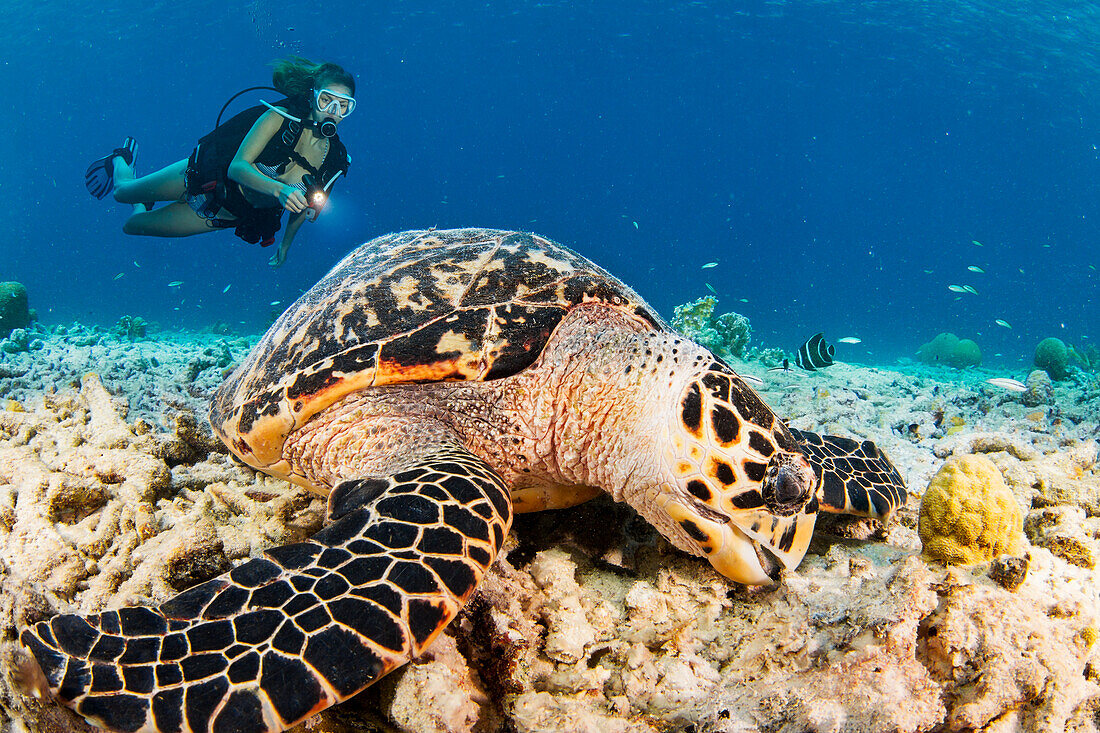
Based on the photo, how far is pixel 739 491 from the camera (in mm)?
1701

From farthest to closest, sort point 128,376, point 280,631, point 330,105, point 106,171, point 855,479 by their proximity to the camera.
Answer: point 106,171, point 330,105, point 128,376, point 855,479, point 280,631

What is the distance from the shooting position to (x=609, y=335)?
2213 millimetres

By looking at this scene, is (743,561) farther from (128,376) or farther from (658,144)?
(658,144)

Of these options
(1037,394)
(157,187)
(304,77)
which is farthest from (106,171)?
(1037,394)

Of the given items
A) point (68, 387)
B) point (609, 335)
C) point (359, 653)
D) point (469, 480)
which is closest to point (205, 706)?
point (359, 653)

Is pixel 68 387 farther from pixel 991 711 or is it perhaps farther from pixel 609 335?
pixel 991 711

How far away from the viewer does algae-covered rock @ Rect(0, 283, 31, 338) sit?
10703 mm

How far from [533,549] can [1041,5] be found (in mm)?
45080

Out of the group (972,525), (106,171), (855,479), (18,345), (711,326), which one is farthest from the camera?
(711,326)

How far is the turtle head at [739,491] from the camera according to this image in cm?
167

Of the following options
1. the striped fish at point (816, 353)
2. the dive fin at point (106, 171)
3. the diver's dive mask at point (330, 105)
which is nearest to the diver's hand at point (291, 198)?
the diver's dive mask at point (330, 105)

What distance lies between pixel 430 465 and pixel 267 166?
17.8 feet

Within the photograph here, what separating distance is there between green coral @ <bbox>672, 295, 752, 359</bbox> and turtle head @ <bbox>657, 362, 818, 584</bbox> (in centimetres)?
653

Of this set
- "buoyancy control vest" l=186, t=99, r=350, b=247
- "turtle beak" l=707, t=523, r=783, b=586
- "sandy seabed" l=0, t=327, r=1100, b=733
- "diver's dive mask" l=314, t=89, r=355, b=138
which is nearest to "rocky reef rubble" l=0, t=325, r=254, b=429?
"sandy seabed" l=0, t=327, r=1100, b=733
